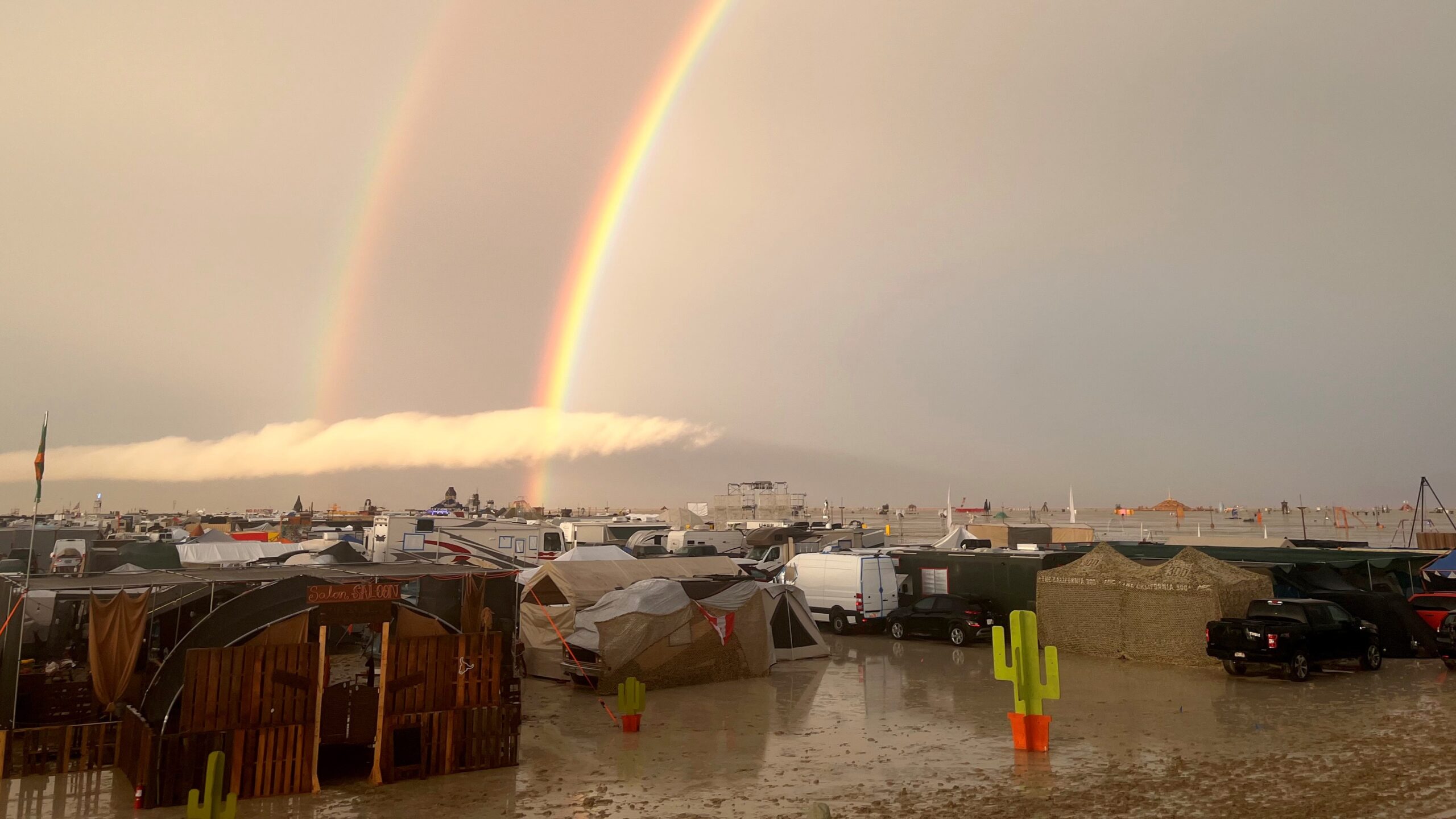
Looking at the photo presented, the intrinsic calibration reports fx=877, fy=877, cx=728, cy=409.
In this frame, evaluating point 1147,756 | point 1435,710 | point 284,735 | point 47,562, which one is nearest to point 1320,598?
point 1435,710

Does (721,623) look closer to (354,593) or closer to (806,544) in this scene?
(354,593)

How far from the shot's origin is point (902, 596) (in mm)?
27906

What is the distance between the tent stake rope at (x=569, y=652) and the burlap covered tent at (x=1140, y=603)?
12.2m

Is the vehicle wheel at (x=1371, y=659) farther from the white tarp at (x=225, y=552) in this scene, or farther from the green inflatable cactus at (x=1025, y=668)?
the white tarp at (x=225, y=552)

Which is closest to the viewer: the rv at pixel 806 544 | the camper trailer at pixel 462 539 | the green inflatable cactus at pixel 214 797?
the green inflatable cactus at pixel 214 797

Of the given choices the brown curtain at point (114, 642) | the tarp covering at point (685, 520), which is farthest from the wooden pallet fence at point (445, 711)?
the tarp covering at point (685, 520)

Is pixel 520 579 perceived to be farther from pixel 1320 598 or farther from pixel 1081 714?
pixel 1320 598

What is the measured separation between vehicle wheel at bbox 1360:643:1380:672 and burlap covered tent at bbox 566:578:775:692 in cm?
1233

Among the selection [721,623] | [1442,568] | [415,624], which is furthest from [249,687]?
[1442,568]

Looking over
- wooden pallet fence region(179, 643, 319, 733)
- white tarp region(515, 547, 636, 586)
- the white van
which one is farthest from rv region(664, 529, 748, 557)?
wooden pallet fence region(179, 643, 319, 733)

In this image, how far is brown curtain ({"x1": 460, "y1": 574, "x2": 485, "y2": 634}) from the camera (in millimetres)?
15562

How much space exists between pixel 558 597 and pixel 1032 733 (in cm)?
1125

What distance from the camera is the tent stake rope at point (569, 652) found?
14.7m

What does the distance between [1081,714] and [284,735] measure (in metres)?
11.8
